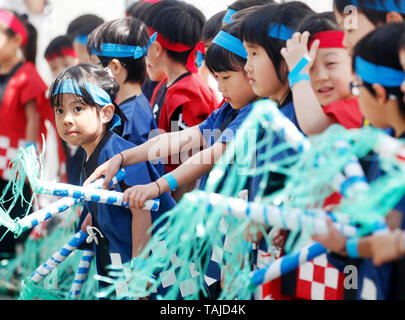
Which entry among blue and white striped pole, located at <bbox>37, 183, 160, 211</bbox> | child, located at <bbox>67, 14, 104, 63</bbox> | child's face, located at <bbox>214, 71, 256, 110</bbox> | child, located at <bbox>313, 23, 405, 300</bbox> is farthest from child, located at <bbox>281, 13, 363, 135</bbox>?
child, located at <bbox>67, 14, 104, 63</bbox>

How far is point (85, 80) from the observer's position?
2533 millimetres

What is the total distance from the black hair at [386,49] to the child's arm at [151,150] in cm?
103

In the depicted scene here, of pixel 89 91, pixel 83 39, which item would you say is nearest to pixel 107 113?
pixel 89 91

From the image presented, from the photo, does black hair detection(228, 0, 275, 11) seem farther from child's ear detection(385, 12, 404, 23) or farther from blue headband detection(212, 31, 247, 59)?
child's ear detection(385, 12, 404, 23)

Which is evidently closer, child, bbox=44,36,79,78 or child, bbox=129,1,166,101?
child, bbox=129,1,166,101

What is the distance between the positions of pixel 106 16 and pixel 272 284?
15.8ft

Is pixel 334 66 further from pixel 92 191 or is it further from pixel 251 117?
pixel 92 191

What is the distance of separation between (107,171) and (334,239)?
104 centimetres

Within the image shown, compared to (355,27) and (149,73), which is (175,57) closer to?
(149,73)

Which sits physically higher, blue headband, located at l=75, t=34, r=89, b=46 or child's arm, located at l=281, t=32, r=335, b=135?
child's arm, located at l=281, t=32, r=335, b=135

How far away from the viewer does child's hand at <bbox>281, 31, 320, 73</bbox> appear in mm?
1963

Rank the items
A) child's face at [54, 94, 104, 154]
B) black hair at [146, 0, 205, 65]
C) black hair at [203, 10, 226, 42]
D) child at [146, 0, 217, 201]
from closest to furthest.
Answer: child's face at [54, 94, 104, 154]
black hair at [203, 10, 226, 42]
child at [146, 0, 217, 201]
black hair at [146, 0, 205, 65]

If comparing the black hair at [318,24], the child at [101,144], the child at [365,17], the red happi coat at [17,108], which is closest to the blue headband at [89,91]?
the child at [101,144]
